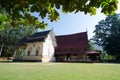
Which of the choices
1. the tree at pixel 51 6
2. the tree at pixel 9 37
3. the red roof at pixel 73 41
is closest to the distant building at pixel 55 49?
the red roof at pixel 73 41

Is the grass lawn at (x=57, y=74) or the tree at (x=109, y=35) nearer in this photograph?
the grass lawn at (x=57, y=74)

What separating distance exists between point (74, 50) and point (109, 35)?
15703 millimetres

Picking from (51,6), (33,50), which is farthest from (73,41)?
(51,6)

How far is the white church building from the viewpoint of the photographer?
41875 mm

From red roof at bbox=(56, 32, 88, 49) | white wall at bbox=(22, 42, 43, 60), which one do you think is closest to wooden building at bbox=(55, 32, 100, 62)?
red roof at bbox=(56, 32, 88, 49)

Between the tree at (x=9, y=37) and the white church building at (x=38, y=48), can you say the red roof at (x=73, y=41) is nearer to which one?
the white church building at (x=38, y=48)

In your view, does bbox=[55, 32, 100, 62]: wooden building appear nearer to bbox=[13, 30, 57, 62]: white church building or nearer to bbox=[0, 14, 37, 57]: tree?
bbox=[13, 30, 57, 62]: white church building

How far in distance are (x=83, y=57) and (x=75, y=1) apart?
3820cm

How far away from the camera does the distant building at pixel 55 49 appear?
41425 millimetres

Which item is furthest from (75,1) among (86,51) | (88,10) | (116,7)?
(86,51)

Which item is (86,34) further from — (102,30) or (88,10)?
(88,10)

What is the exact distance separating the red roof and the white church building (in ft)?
6.99

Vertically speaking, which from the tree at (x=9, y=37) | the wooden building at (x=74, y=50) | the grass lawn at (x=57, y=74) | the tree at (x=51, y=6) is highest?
the tree at (x=9, y=37)

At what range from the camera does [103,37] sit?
55.6m
